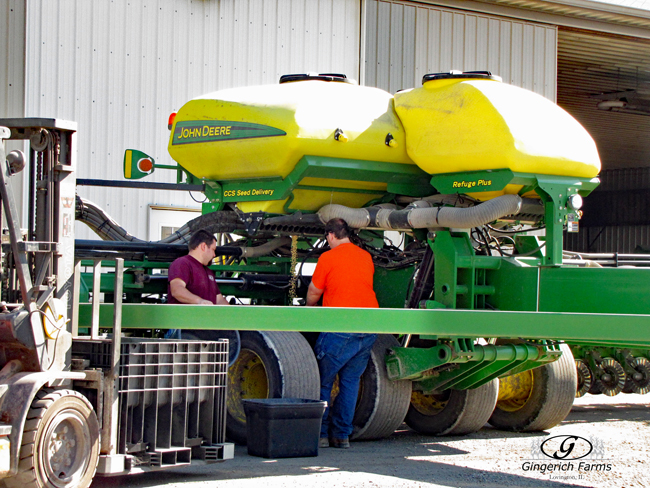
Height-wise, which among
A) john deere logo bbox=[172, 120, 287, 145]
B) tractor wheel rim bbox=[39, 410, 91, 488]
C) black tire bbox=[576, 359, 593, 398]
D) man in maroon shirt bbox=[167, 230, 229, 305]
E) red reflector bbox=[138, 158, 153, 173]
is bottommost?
black tire bbox=[576, 359, 593, 398]

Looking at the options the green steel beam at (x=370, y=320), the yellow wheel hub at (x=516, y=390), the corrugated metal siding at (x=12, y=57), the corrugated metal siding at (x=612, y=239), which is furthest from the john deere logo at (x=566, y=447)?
the corrugated metal siding at (x=612, y=239)

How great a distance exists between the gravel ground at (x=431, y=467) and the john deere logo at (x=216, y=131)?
2545mm

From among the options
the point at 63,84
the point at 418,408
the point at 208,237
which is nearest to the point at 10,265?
the point at 208,237

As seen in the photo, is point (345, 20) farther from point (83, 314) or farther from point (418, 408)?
point (83, 314)

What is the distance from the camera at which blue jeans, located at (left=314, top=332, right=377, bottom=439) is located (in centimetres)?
742

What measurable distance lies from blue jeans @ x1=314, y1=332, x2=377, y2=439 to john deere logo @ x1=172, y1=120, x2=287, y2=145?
1.74 metres

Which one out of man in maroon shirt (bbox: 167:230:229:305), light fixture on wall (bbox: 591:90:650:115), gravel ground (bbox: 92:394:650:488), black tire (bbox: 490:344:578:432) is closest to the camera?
gravel ground (bbox: 92:394:650:488)

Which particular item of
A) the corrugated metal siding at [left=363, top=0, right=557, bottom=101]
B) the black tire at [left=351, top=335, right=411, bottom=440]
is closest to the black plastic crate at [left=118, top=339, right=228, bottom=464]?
the black tire at [left=351, top=335, right=411, bottom=440]

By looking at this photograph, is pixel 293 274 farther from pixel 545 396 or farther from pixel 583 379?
pixel 583 379

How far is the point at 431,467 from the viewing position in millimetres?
6742

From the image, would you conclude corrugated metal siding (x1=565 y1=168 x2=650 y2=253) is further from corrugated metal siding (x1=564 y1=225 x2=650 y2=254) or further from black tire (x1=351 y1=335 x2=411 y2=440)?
black tire (x1=351 y1=335 x2=411 y2=440)

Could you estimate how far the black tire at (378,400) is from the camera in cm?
775

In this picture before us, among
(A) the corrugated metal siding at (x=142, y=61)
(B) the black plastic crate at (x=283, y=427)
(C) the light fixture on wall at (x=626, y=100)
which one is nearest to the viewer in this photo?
(B) the black plastic crate at (x=283, y=427)

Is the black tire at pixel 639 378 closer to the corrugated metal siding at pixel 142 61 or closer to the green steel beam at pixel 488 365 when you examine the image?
the green steel beam at pixel 488 365
